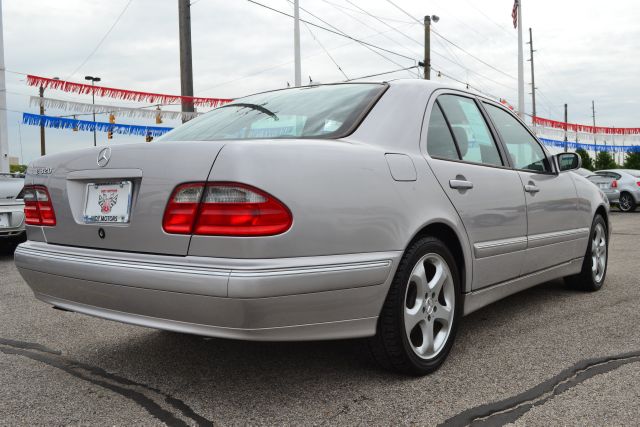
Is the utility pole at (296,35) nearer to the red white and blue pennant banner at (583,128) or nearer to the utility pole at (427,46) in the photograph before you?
the utility pole at (427,46)

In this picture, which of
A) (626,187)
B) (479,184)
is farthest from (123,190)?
(626,187)

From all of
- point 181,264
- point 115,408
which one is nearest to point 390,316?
point 181,264

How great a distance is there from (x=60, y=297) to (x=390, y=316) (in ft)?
4.75

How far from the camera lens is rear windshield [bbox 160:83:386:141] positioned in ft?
8.94

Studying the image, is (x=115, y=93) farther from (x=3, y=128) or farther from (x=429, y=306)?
(x=429, y=306)

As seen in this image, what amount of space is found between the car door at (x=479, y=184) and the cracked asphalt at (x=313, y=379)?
47 cm

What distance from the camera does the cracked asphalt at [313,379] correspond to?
2301 millimetres

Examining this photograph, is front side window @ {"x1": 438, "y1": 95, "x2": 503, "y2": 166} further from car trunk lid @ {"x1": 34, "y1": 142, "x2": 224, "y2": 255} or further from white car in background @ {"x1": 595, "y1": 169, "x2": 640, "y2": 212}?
white car in background @ {"x1": 595, "y1": 169, "x2": 640, "y2": 212}

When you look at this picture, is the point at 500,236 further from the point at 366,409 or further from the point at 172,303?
the point at 172,303

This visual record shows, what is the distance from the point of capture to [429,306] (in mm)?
2770

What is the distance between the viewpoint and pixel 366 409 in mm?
2338

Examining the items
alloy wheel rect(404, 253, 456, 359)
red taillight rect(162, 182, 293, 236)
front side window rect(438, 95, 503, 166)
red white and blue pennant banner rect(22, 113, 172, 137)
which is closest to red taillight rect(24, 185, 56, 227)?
red taillight rect(162, 182, 293, 236)

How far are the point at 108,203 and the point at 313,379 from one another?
1183 millimetres

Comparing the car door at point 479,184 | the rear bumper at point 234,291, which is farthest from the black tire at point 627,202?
the rear bumper at point 234,291
